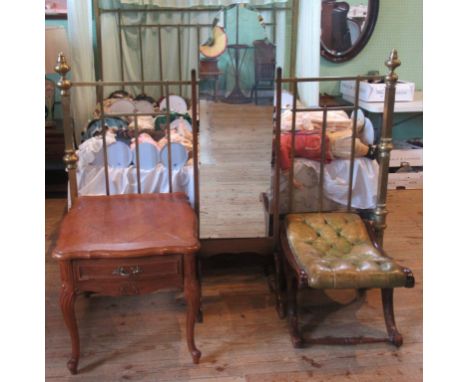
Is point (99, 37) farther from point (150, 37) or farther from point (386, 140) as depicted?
point (386, 140)

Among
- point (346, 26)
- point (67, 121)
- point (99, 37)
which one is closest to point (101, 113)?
point (67, 121)

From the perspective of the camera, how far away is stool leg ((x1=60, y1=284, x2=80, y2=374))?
187 centimetres

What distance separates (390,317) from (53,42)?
2.75 metres

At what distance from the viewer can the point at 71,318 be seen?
1919 millimetres

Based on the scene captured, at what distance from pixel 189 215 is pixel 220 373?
612mm

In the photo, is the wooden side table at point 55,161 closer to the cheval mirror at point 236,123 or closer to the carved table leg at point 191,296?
the cheval mirror at point 236,123

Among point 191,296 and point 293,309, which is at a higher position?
point 191,296

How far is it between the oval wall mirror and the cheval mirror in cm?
180

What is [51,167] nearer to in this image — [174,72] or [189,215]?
[174,72]

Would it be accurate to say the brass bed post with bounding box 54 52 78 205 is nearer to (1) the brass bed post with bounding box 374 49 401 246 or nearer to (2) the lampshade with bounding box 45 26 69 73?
(1) the brass bed post with bounding box 374 49 401 246

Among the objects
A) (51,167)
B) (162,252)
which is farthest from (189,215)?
(51,167)

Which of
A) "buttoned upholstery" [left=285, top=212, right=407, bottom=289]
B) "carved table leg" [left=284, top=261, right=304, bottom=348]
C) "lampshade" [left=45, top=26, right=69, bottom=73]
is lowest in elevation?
"carved table leg" [left=284, top=261, right=304, bottom=348]

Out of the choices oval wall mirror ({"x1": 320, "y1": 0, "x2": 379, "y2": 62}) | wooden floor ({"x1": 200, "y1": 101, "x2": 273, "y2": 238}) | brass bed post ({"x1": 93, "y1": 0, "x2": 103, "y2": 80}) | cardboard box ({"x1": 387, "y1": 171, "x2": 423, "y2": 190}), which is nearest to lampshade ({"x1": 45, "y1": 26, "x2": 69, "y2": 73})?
brass bed post ({"x1": 93, "y1": 0, "x2": 103, "y2": 80})

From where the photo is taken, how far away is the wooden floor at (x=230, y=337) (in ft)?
6.51
